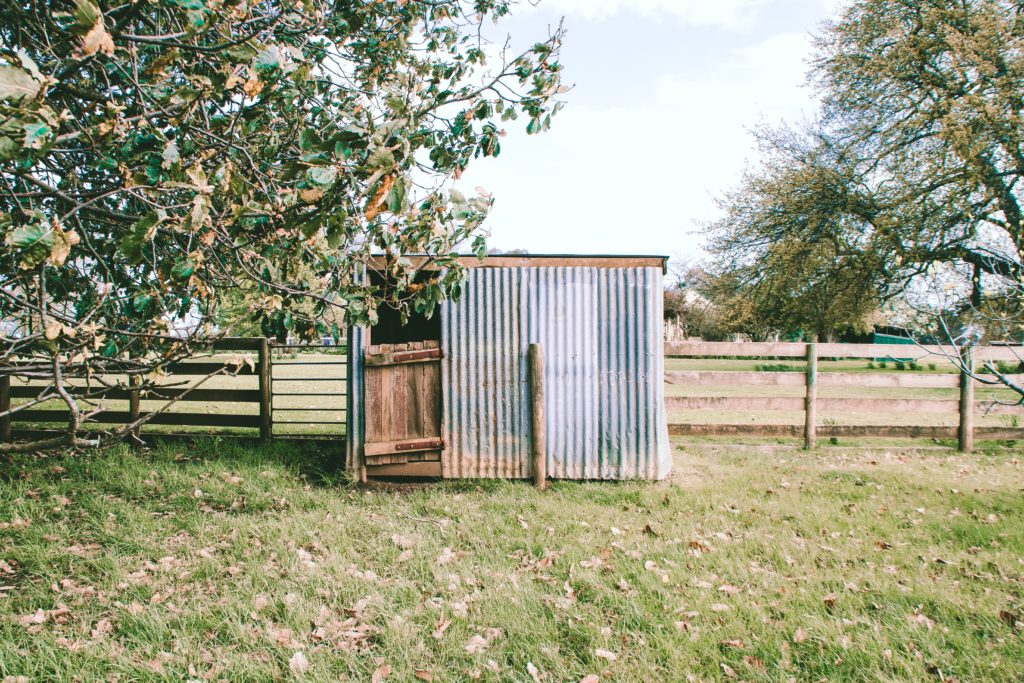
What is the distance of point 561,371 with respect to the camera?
6438mm

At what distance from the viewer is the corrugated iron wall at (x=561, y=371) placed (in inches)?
250

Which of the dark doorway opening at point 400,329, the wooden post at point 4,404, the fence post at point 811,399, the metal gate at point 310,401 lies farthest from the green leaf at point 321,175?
the wooden post at point 4,404

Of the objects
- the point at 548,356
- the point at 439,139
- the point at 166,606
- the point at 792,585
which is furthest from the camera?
the point at 548,356

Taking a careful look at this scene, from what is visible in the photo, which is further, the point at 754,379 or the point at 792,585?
the point at 754,379

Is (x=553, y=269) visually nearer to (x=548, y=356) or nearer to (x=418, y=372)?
(x=548, y=356)

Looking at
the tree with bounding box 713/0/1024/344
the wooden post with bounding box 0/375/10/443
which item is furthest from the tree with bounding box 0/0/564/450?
the tree with bounding box 713/0/1024/344

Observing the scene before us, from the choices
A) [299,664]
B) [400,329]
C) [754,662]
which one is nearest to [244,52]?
[299,664]

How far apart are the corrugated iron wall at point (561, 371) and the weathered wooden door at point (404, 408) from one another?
6.2 inches

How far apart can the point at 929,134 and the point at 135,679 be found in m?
18.0

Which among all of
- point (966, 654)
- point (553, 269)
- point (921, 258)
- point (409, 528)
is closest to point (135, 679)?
point (409, 528)

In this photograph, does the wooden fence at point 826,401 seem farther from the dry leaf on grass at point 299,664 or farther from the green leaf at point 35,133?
the green leaf at point 35,133

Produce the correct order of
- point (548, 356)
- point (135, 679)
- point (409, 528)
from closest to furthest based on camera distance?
point (135, 679) < point (409, 528) < point (548, 356)

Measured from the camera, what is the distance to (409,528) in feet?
16.3

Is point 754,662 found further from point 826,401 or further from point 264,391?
point 264,391
